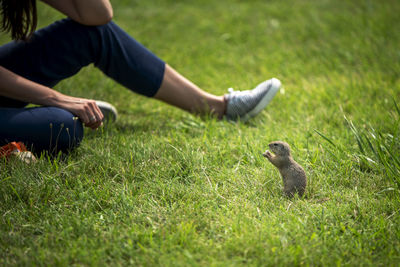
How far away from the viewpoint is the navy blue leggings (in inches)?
83.5

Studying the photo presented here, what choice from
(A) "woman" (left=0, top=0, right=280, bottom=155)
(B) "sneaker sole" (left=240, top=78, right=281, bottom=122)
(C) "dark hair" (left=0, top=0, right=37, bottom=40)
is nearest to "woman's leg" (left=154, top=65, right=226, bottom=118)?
(A) "woman" (left=0, top=0, right=280, bottom=155)

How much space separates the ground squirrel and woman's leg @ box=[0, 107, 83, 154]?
119cm

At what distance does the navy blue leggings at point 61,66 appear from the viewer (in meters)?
2.12

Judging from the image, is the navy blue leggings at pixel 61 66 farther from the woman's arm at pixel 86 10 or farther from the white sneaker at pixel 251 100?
the white sneaker at pixel 251 100

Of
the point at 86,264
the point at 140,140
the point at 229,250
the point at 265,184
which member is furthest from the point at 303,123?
the point at 86,264

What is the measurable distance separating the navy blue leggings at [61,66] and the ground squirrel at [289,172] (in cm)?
116

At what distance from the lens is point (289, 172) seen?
1.84 m

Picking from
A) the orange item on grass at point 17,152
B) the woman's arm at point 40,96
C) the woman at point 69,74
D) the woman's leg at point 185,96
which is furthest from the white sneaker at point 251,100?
the orange item on grass at point 17,152

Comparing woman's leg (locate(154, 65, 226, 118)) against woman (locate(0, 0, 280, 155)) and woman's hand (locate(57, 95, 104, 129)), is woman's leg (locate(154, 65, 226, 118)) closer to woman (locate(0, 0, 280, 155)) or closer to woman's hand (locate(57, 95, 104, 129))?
woman (locate(0, 0, 280, 155))

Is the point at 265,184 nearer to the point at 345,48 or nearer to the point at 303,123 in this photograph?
the point at 303,123

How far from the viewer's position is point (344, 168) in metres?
2.07

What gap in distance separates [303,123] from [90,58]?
5.22 ft

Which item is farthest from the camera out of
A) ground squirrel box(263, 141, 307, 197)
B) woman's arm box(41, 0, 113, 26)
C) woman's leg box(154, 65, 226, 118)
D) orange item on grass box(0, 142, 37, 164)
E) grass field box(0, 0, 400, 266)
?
woman's leg box(154, 65, 226, 118)

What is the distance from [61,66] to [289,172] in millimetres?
1622
